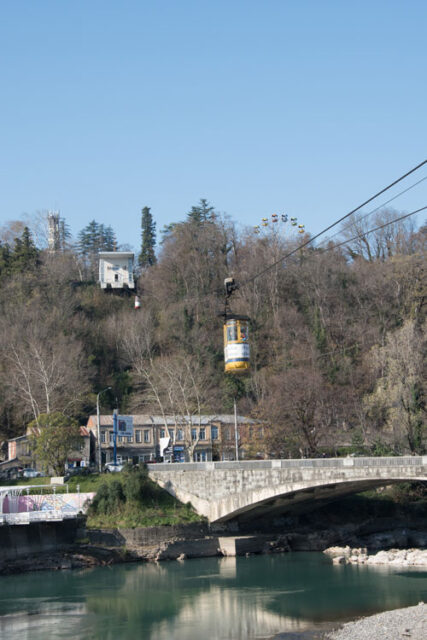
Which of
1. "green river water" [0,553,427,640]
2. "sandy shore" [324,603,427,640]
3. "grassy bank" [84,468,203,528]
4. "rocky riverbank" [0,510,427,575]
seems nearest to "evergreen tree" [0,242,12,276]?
"grassy bank" [84,468,203,528]

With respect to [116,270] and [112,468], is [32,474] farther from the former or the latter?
[116,270]

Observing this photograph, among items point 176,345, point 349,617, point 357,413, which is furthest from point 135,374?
point 349,617

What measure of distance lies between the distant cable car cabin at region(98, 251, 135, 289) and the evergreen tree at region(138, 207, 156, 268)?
351 inches

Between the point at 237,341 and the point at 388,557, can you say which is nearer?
the point at 237,341

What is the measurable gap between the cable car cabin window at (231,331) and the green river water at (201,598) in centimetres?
1067

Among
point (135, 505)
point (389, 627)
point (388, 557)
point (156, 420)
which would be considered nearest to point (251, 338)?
point (156, 420)

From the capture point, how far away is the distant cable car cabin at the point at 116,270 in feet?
272

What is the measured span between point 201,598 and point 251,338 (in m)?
35.8

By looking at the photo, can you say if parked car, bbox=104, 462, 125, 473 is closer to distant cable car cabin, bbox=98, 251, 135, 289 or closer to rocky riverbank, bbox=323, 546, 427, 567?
rocky riverbank, bbox=323, 546, 427, 567

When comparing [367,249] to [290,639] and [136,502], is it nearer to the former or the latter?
[136,502]

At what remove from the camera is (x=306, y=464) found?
40.1 meters

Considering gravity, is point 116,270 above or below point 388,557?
above

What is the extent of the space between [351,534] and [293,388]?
39.9 ft

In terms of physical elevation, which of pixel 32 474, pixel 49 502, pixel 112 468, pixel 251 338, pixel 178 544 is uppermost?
pixel 251 338
